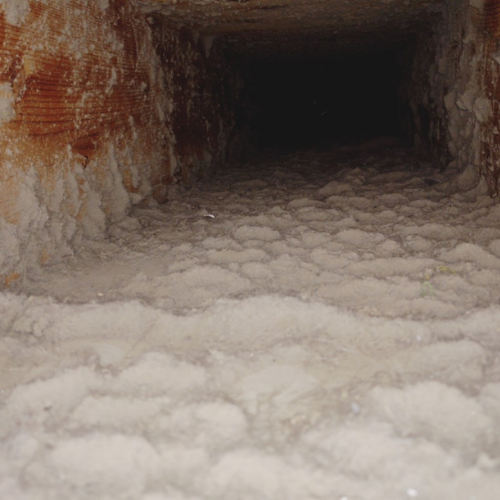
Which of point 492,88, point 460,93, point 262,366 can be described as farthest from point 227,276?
point 460,93

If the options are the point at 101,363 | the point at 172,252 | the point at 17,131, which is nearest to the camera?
the point at 101,363

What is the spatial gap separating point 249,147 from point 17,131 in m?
3.36

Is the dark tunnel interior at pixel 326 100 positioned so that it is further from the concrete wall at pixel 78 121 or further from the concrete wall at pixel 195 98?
the concrete wall at pixel 78 121

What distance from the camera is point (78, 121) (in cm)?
201

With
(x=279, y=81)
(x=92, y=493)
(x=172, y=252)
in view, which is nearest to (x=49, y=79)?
(x=172, y=252)

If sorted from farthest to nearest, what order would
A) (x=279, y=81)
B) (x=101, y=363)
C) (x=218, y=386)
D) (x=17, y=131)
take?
(x=279, y=81) → (x=17, y=131) → (x=101, y=363) → (x=218, y=386)

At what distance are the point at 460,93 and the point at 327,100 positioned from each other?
4.19 m

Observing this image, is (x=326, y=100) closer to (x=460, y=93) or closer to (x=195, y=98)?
(x=195, y=98)

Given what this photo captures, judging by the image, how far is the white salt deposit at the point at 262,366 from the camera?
0.90m

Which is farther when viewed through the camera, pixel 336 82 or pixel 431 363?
pixel 336 82

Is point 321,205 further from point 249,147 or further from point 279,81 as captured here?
point 279,81

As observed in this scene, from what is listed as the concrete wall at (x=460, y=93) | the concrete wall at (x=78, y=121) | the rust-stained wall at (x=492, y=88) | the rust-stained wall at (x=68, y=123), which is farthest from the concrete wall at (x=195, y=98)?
the rust-stained wall at (x=492, y=88)

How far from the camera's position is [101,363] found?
4.09 ft

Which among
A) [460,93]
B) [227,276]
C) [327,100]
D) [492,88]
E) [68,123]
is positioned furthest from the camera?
[327,100]
